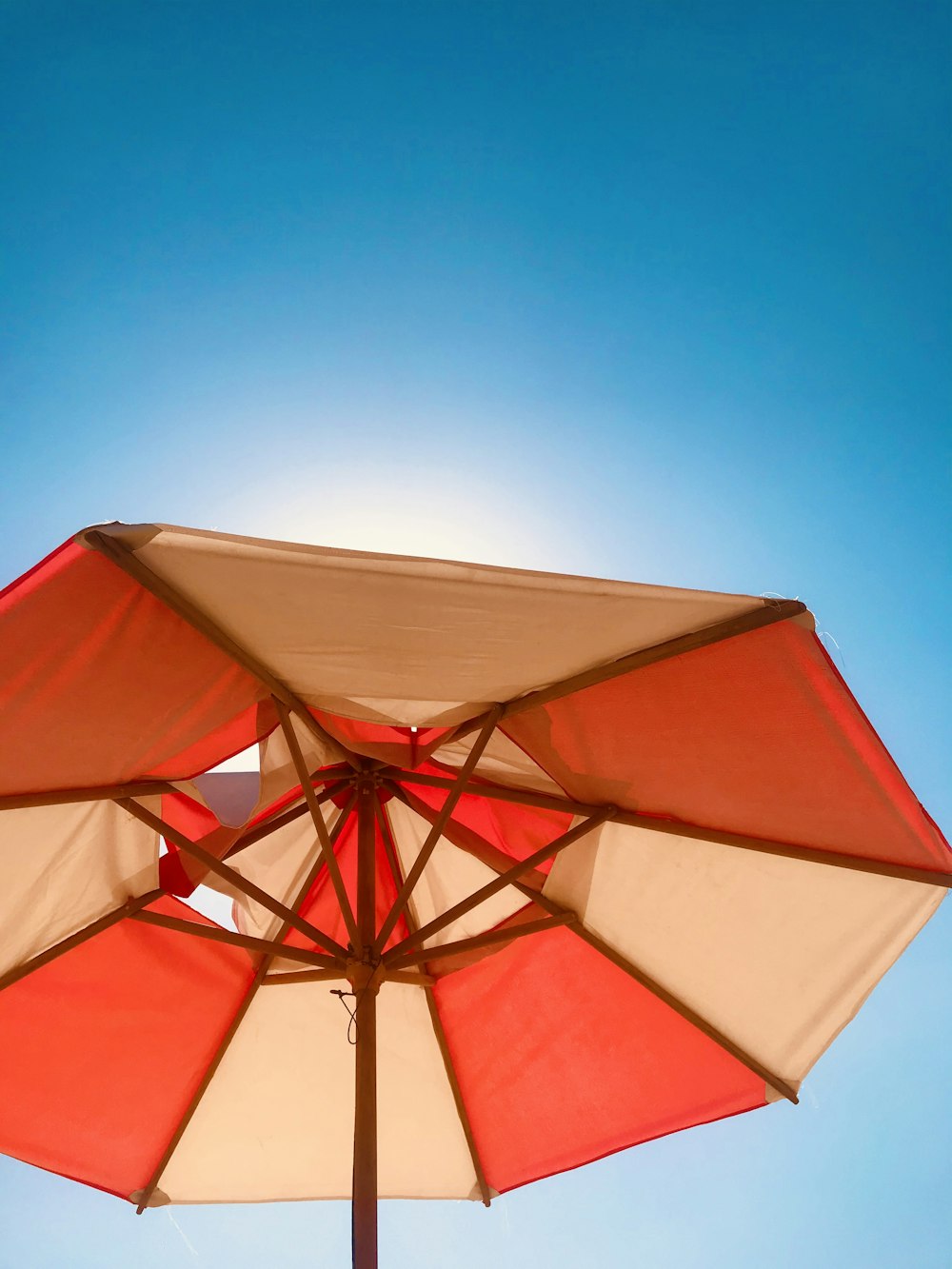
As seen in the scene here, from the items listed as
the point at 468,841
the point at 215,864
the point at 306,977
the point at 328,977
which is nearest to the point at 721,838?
the point at 468,841

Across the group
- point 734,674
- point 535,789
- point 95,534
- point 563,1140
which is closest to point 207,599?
point 95,534

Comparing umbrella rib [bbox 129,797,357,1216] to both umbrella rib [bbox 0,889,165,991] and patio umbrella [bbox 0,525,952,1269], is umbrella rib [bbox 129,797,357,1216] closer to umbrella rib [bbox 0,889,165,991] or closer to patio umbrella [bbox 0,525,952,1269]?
patio umbrella [bbox 0,525,952,1269]

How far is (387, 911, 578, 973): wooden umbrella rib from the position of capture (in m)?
2.88

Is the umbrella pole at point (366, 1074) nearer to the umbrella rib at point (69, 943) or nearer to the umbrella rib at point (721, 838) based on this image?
the umbrella rib at point (721, 838)

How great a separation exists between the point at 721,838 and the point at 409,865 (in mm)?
1872

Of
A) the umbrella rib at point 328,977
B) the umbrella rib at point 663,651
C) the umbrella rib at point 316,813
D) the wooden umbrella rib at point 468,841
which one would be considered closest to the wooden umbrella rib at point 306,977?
the umbrella rib at point 328,977

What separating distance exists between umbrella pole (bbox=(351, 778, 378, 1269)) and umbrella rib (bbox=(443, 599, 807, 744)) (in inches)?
36.3

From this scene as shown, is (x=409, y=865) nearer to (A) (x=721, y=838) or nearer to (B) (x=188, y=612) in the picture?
(A) (x=721, y=838)

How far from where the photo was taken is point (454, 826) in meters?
3.55

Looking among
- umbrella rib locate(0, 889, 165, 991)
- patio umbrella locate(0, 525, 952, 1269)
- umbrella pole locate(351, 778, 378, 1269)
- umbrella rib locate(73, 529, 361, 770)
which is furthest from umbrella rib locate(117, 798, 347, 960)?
umbrella rib locate(73, 529, 361, 770)

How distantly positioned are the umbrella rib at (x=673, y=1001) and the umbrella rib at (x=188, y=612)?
1205 mm

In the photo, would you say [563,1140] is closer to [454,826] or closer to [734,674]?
[454,826]

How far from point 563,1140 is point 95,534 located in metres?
3.23

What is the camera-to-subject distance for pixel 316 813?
2840 mm
